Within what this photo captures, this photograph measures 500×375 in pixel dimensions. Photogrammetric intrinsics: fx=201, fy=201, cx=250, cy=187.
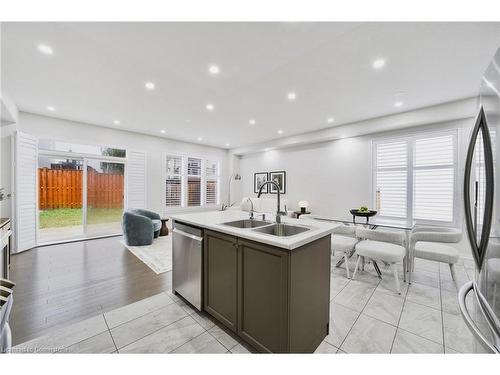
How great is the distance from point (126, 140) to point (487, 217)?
626cm

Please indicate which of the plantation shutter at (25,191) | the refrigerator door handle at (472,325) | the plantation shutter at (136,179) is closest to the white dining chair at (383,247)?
the refrigerator door handle at (472,325)

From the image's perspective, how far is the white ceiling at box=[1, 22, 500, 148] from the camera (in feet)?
6.11

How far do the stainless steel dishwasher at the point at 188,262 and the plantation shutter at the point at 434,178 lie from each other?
437cm

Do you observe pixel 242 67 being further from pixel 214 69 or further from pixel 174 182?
pixel 174 182

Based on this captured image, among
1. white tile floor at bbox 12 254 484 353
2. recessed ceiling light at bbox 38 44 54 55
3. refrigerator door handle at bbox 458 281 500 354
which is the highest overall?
recessed ceiling light at bbox 38 44 54 55

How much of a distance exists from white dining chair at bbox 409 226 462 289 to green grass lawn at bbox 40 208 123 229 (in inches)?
245

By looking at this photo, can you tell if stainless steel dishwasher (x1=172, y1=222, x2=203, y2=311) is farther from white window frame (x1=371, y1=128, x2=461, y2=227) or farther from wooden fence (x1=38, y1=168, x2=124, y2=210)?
white window frame (x1=371, y1=128, x2=461, y2=227)

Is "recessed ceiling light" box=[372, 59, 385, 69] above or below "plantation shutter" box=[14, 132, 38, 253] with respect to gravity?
above

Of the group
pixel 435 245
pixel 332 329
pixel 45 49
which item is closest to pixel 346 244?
pixel 435 245

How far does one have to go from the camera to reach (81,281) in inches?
104

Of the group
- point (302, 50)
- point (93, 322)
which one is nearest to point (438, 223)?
point (302, 50)

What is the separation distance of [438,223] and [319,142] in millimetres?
3041

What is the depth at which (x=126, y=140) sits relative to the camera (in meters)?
5.27

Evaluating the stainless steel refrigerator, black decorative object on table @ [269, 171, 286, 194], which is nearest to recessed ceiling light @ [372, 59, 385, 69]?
the stainless steel refrigerator
